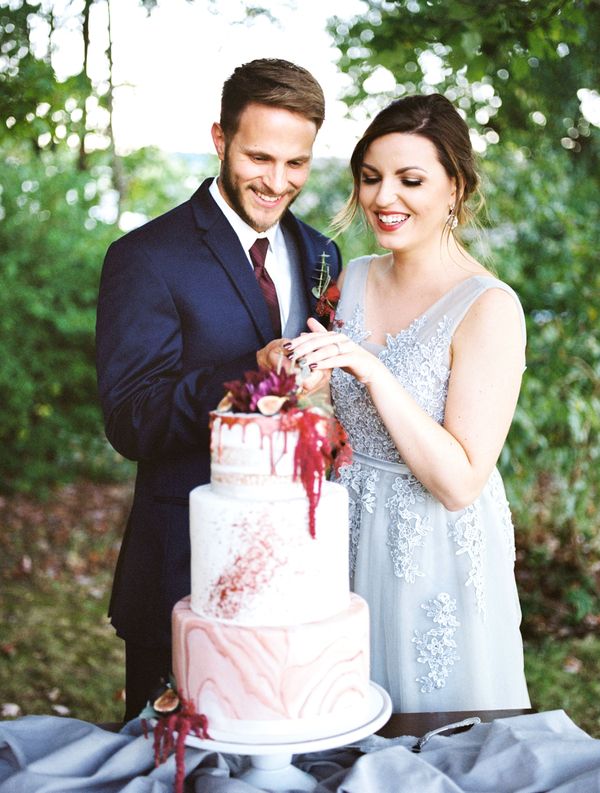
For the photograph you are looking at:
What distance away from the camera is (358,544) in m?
2.87

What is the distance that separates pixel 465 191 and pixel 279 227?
627 mm

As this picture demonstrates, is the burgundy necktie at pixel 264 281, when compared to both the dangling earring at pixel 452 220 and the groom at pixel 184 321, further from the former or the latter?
the dangling earring at pixel 452 220

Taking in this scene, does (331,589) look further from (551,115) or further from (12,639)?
(551,115)

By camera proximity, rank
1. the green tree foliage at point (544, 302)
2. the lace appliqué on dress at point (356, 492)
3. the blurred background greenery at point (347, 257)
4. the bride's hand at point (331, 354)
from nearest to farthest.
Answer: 1. the bride's hand at point (331, 354)
2. the lace appliqué on dress at point (356, 492)
3. the blurred background greenery at point (347, 257)
4. the green tree foliage at point (544, 302)

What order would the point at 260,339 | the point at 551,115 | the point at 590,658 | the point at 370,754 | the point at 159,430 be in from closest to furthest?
the point at 370,754
the point at 159,430
the point at 260,339
the point at 590,658
the point at 551,115

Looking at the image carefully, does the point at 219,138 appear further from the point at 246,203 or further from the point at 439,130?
the point at 439,130

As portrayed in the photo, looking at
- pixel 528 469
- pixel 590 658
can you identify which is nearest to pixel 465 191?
pixel 528 469

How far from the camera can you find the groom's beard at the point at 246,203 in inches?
108

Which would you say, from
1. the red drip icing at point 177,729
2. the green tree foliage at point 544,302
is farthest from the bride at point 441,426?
the green tree foliage at point 544,302

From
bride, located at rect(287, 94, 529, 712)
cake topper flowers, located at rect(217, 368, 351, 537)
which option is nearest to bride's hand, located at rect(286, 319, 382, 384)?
cake topper flowers, located at rect(217, 368, 351, 537)

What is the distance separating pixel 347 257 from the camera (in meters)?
5.69

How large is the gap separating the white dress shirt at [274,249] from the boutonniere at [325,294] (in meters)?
0.10

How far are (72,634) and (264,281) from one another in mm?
3967

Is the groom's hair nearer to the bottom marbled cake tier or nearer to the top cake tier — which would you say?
the top cake tier
